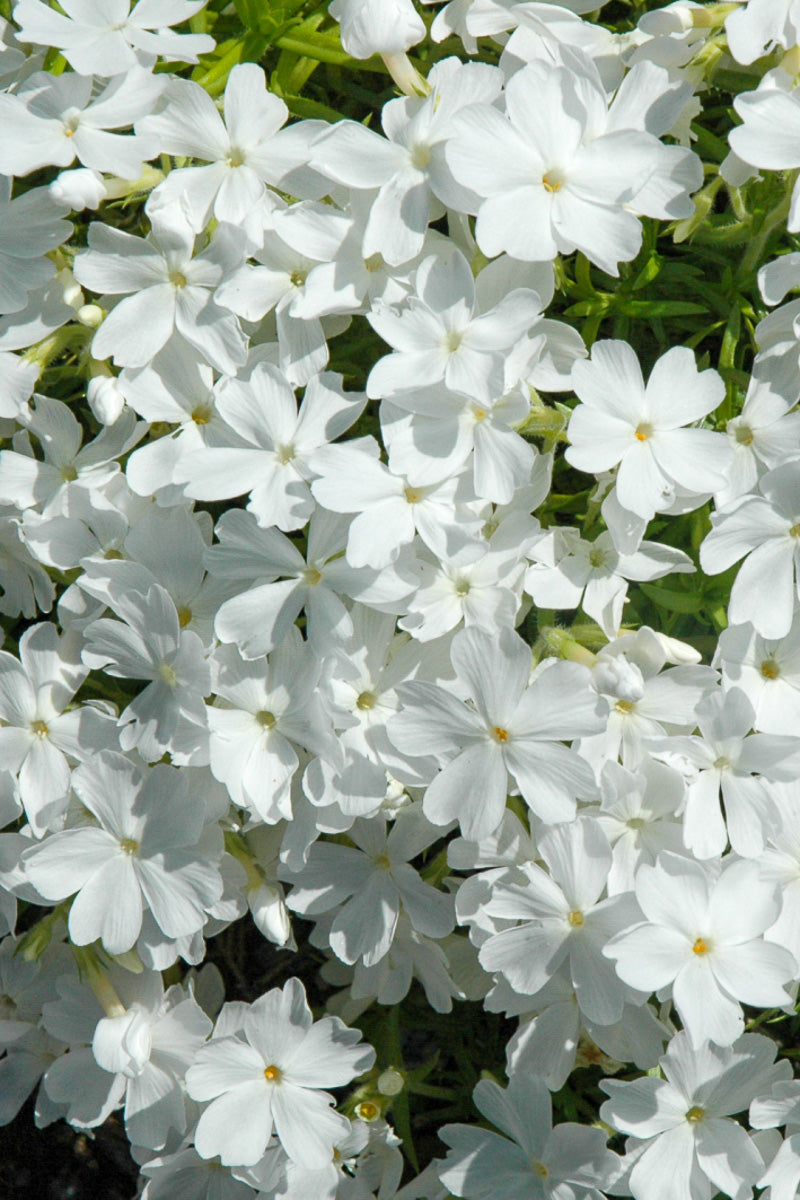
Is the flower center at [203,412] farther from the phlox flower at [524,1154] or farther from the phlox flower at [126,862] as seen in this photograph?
the phlox flower at [524,1154]

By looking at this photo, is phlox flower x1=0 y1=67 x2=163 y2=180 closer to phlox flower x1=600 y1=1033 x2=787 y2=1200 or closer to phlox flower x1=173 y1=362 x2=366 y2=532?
phlox flower x1=173 y1=362 x2=366 y2=532

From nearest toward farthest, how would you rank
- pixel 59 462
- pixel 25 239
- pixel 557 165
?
1. pixel 557 165
2. pixel 25 239
3. pixel 59 462

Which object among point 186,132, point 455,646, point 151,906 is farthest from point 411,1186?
point 186,132

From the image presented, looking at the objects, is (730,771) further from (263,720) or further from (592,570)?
(263,720)

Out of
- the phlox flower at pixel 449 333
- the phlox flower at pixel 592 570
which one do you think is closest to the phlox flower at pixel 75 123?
the phlox flower at pixel 449 333

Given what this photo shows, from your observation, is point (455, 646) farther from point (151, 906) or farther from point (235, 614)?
point (151, 906)

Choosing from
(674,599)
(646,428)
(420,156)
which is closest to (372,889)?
(674,599)
